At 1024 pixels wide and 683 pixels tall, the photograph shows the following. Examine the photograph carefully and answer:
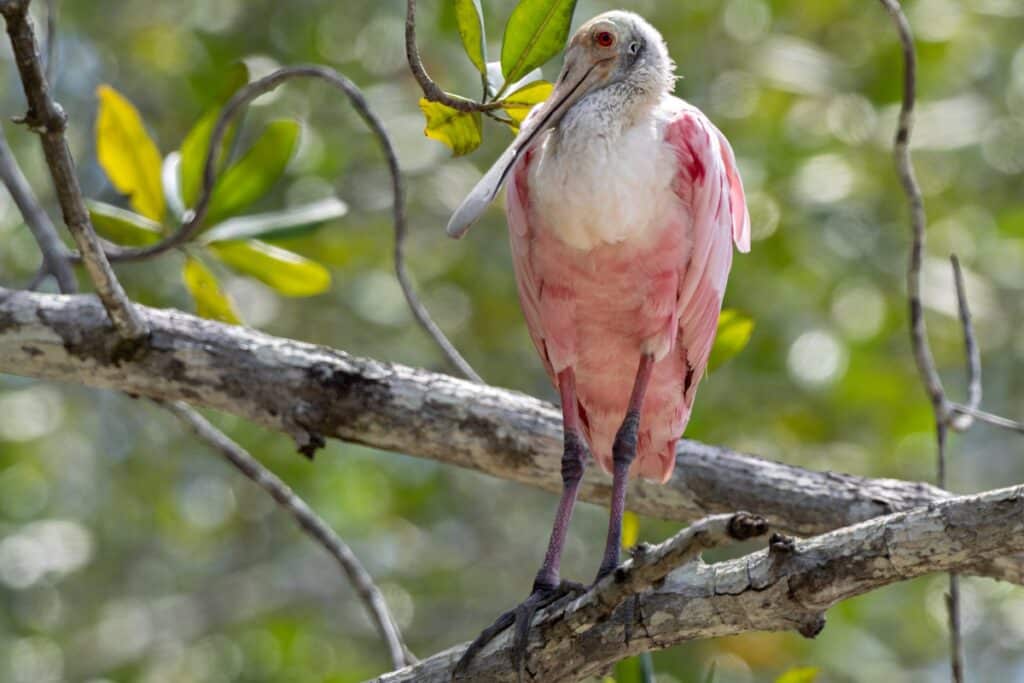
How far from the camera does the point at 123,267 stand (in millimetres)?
6691

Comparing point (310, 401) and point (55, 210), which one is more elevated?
point (55, 210)

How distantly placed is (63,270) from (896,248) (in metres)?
4.15

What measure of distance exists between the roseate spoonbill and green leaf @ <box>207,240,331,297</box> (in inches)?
32.4

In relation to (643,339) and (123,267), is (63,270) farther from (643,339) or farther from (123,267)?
(123,267)

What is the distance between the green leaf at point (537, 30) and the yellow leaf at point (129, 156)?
5.14ft

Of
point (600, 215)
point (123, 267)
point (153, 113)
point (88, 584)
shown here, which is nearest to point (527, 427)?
point (600, 215)

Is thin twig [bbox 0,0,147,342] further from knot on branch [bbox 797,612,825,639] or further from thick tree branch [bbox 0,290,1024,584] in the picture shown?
knot on branch [bbox 797,612,825,639]

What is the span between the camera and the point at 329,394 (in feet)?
12.0

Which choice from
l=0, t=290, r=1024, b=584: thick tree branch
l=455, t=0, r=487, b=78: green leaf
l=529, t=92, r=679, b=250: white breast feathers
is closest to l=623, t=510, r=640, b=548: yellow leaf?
l=0, t=290, r=1024, b=584: thick tree branch

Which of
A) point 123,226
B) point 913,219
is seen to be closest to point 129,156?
point 123,226

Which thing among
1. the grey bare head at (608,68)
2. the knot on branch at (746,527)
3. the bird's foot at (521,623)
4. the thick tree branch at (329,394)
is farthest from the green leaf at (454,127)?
the knot on branch at (746,527)

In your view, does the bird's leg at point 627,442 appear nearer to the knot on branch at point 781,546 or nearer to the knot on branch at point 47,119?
the knot on branch at point 781,546

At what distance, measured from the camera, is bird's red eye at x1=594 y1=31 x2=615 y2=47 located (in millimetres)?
3674

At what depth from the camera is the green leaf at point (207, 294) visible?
4.14 metres
